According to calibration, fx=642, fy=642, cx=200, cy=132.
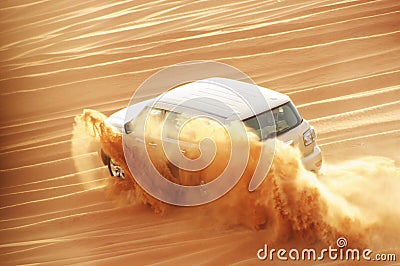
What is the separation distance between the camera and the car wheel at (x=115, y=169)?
8.49 metres

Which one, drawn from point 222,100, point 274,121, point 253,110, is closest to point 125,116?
point 222,100

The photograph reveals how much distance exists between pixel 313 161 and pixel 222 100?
1.29m

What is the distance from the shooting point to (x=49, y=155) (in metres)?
10.1

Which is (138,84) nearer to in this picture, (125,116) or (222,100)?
(125,116)

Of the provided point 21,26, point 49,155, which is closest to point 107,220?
point 49,155

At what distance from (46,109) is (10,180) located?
2299mm

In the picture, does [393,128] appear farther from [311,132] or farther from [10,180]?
[10,180]

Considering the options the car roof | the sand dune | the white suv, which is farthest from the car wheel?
the car roof

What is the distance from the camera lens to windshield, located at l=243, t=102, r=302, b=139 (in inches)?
289

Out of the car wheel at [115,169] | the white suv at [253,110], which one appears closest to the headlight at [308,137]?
the white suv at [253,110]

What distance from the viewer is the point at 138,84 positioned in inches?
463

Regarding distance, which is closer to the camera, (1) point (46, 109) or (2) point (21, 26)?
(1) point (46, 109)

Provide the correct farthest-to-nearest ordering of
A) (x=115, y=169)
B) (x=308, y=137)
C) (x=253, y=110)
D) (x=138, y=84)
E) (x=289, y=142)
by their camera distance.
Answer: (x=138, y=84)
(x=115, y=169)
(x=308, y=137)
(x=253, y=110)
(x=289, y=142)

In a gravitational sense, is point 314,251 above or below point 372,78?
below
